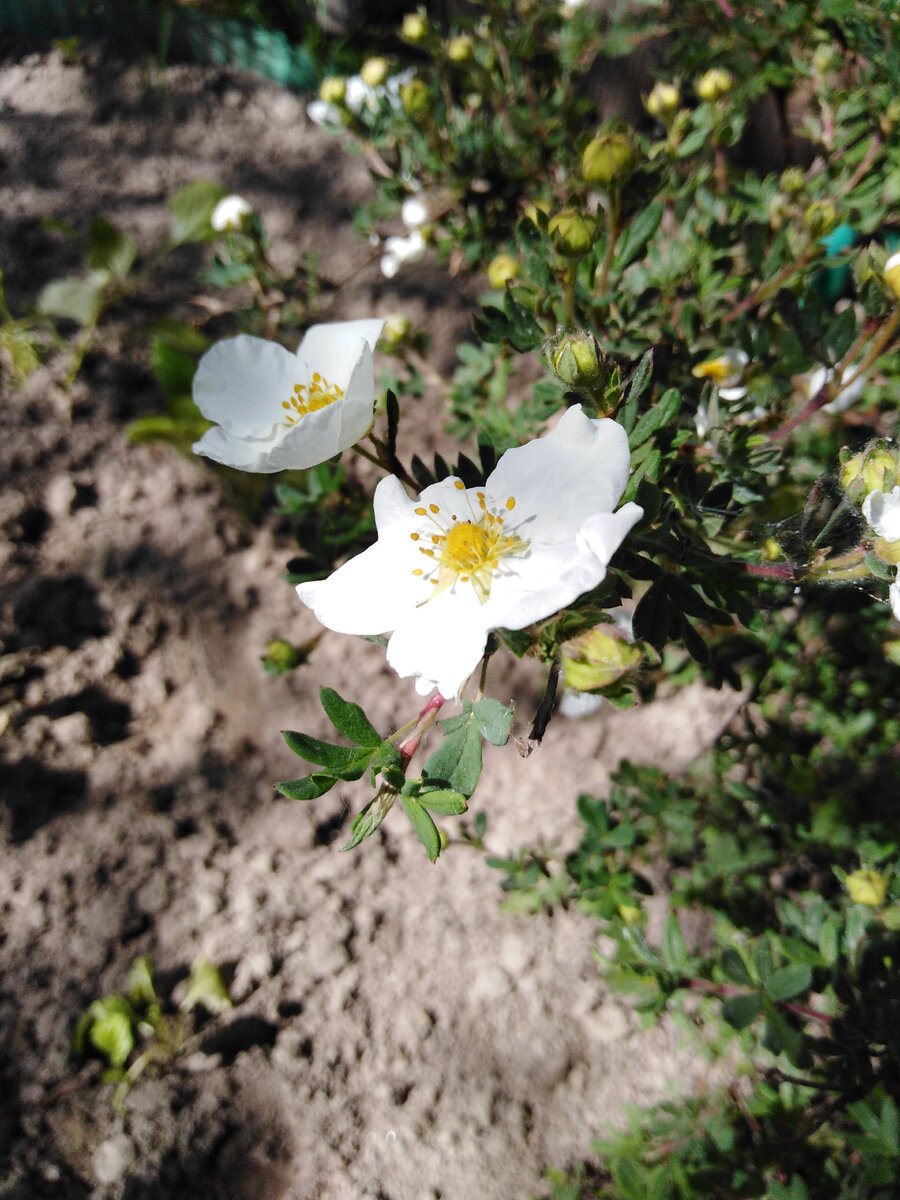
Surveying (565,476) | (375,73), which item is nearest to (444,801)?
(565,476)

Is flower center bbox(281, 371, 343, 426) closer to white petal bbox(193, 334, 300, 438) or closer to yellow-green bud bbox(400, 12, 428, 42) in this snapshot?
white petal bbox(193, 334, 300, 438)

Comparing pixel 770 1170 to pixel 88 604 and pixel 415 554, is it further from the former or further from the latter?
pixel 88 604

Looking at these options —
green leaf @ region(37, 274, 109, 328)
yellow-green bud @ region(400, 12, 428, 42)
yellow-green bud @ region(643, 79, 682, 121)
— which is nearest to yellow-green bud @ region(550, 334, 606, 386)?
yellow-green bud @ region(643, 79, 682, 121)

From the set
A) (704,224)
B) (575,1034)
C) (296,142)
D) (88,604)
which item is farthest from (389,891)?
(296,142)

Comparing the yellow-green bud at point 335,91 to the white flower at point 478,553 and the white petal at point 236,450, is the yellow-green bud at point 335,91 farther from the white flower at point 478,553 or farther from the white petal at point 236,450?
the white flower at point 478,553

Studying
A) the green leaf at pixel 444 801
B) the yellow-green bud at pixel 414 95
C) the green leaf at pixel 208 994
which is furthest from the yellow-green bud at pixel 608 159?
the green leaf at pixel 208 994
